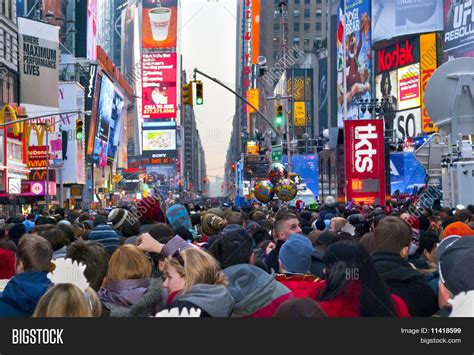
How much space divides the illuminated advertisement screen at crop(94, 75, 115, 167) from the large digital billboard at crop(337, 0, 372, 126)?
3340cm

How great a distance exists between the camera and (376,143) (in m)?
28.1

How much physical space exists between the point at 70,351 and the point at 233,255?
337cm

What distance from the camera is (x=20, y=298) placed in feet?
19.6

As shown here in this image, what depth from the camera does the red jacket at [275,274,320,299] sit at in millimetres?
6602

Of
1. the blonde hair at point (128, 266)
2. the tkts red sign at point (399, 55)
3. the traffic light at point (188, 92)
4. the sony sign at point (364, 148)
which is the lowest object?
the blonde hair at point (128, 266)

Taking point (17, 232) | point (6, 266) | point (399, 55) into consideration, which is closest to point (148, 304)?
point (6, 266)

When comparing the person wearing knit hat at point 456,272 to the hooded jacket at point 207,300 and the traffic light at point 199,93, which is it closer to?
the hooded jacket at point 207,300

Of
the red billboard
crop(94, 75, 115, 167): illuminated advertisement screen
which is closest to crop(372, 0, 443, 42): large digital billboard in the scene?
crop(94, 75, 115, 167): illuminated advertisement screen

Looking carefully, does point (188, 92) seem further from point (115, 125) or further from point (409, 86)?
point (115, 125)

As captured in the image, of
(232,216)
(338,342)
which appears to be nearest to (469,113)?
(232,216)

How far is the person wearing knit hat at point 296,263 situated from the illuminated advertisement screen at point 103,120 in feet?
342

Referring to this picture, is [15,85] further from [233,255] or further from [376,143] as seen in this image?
[233,255]

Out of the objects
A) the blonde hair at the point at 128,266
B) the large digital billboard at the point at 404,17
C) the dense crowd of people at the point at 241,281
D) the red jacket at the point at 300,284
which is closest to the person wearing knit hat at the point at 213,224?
the dense crowd of people at the point at 241,281

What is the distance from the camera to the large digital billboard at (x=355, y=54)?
321 ft
